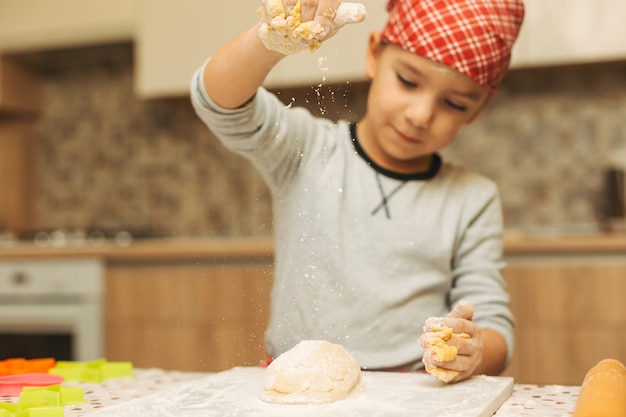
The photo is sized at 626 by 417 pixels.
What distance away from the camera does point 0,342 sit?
2.10 metres

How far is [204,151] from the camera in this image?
8.25 feet

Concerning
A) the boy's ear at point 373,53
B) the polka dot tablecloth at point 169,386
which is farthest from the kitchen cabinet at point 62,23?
the polka dot tablecloth at point 169,386

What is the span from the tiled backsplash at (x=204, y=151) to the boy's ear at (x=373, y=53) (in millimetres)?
983

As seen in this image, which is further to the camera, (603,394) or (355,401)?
(355,401)

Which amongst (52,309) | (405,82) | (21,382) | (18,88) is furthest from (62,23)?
(21,382)

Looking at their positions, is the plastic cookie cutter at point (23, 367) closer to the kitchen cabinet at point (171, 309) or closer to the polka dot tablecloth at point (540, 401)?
the polka dot tablecloth at point (540, 401)

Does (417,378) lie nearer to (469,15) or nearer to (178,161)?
(469,15)

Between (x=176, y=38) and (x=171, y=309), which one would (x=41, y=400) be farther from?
(x=176, y=38)

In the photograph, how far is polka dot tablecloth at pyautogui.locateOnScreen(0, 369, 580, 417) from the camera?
0.63 metres

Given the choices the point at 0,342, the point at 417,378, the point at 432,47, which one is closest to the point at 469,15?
the point at 432,47

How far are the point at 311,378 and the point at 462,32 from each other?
0.48m

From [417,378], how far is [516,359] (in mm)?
1097

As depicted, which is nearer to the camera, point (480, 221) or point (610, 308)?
point (480, 221)

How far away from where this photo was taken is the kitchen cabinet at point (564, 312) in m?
1.71
